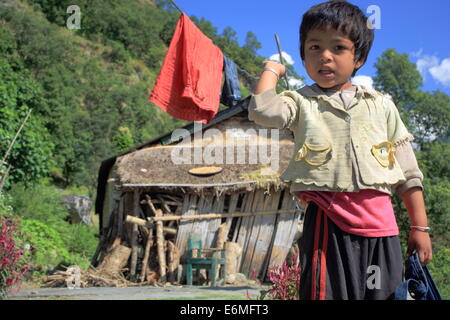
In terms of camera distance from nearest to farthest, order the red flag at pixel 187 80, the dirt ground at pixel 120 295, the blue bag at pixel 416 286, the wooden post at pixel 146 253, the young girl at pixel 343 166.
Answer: the blue bag at pixel 416 286 → the young girl at pixel 343 166 → the red flag at pixel 187 80 → the dirt ground at pixel 120 295 → the wooden post at pixel 146 253

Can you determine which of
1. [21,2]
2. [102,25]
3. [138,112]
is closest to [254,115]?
[138,112]

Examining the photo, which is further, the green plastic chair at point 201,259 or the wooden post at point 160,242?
the wooden post at point 160,242

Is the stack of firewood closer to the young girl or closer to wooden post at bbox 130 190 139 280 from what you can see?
wooden post at bbox 130 190 139 280

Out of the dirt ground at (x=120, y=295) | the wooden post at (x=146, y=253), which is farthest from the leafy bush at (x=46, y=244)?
the dirt ground at (x=120, y=295)

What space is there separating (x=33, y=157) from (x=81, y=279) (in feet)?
15.6

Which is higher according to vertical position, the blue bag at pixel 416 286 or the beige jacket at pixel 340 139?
the beige jacket at pixel 340 139

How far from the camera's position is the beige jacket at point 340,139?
164cm

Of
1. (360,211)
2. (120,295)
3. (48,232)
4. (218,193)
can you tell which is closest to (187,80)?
(120,295)

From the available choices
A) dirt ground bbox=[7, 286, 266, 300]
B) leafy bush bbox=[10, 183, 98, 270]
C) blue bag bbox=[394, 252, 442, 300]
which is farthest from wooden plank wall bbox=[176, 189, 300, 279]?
blue bag bbox=[394, 252, 442, 300]

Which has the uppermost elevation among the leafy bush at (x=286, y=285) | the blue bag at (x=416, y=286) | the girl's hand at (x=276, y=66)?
the girl's hand at (x=276, y=66)

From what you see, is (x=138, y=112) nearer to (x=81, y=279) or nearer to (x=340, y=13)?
(x=81, y=279)

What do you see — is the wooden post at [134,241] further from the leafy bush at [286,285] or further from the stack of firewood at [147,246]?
the leafy bush at [286,285]

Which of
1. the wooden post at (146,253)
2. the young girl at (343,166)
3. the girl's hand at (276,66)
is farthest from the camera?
the wooden post at (146,253)

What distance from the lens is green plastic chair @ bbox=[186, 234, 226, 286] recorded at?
9266 mm
